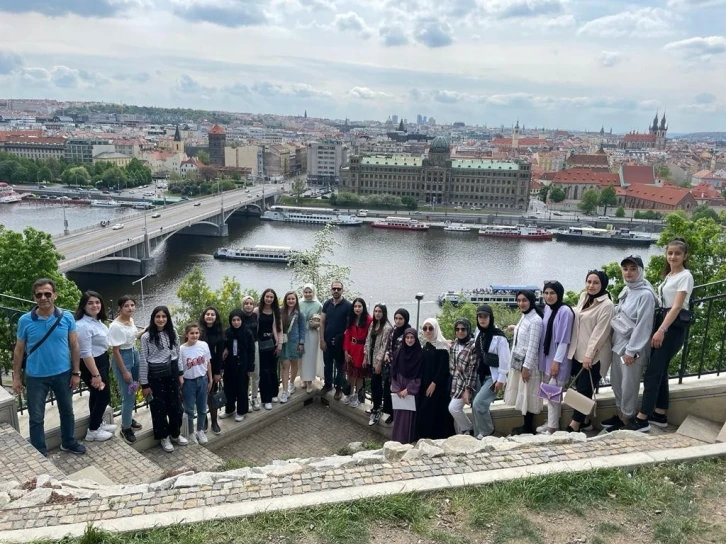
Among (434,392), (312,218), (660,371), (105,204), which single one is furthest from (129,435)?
(105,204)

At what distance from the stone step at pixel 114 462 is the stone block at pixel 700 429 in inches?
152

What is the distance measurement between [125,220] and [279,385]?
4136cm

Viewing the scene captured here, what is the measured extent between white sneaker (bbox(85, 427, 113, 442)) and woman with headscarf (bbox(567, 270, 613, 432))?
3.82m

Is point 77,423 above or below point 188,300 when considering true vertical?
above

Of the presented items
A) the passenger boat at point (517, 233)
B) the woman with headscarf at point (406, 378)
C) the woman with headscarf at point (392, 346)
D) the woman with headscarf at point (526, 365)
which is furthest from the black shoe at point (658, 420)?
the passenger boat at point (517, 233)

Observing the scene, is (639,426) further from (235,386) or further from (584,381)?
(235,386)

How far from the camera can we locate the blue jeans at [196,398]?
4.88 metres

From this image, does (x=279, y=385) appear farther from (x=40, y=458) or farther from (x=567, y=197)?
(x=567, y=197)

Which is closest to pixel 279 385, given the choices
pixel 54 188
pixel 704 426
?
pixel 704 426

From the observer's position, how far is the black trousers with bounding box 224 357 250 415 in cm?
537

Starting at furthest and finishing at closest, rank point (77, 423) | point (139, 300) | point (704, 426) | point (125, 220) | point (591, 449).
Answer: point (125, 220) < point (139, 300) < point (77, 423) < point (704, 426) < point (591, 449)

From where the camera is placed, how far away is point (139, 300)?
29.4 metres

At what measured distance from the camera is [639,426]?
167 inches

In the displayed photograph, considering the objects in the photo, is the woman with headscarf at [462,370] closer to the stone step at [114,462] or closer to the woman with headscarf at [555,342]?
the woman with headscarf at [555,342]
